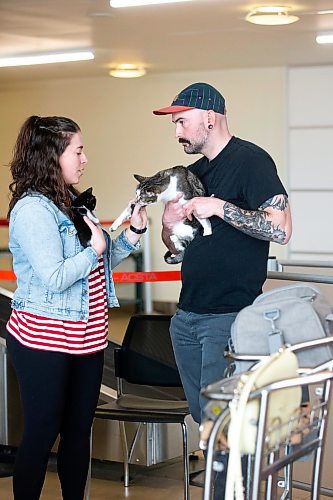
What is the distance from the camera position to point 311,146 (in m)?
9.28

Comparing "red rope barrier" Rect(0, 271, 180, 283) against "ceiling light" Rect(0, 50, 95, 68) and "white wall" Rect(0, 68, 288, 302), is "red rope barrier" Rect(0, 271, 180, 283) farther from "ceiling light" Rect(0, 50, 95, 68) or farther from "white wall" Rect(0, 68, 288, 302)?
"white wall" Rect(0, 68, 288, 302)

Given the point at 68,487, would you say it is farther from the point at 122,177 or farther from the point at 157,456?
the point at 122,177

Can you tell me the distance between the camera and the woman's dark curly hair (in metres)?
2.83

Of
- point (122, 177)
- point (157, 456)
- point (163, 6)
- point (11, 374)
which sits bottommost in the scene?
point (157, 456)

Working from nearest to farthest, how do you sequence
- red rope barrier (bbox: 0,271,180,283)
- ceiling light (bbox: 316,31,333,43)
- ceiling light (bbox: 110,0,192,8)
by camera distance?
red rope barrier (bbox: 0,271,180,283) → ceiling light (bbox: 110,0,192,8) → ceiling light (bbox: 316,31,333,43)

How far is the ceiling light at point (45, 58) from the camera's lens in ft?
28.7

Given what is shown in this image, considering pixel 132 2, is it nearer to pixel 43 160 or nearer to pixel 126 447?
pixel 126 447

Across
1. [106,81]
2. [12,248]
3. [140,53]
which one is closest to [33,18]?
[140,53]

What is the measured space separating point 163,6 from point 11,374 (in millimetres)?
3177

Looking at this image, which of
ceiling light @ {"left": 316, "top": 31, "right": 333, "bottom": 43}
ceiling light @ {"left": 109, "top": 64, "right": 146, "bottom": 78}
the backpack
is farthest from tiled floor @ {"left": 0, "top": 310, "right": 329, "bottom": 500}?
ceiling light @ {"left": 109, "top": 64, "right": 146, "bottom": 78}

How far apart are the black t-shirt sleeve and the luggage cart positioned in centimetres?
77

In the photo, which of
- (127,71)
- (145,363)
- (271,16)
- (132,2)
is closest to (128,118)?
(127,71)

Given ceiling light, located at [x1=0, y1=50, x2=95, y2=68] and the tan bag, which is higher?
ceiling light, located at [x1=0, y1=50, x2=95, y2=68]

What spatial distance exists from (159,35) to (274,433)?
6.42 m
